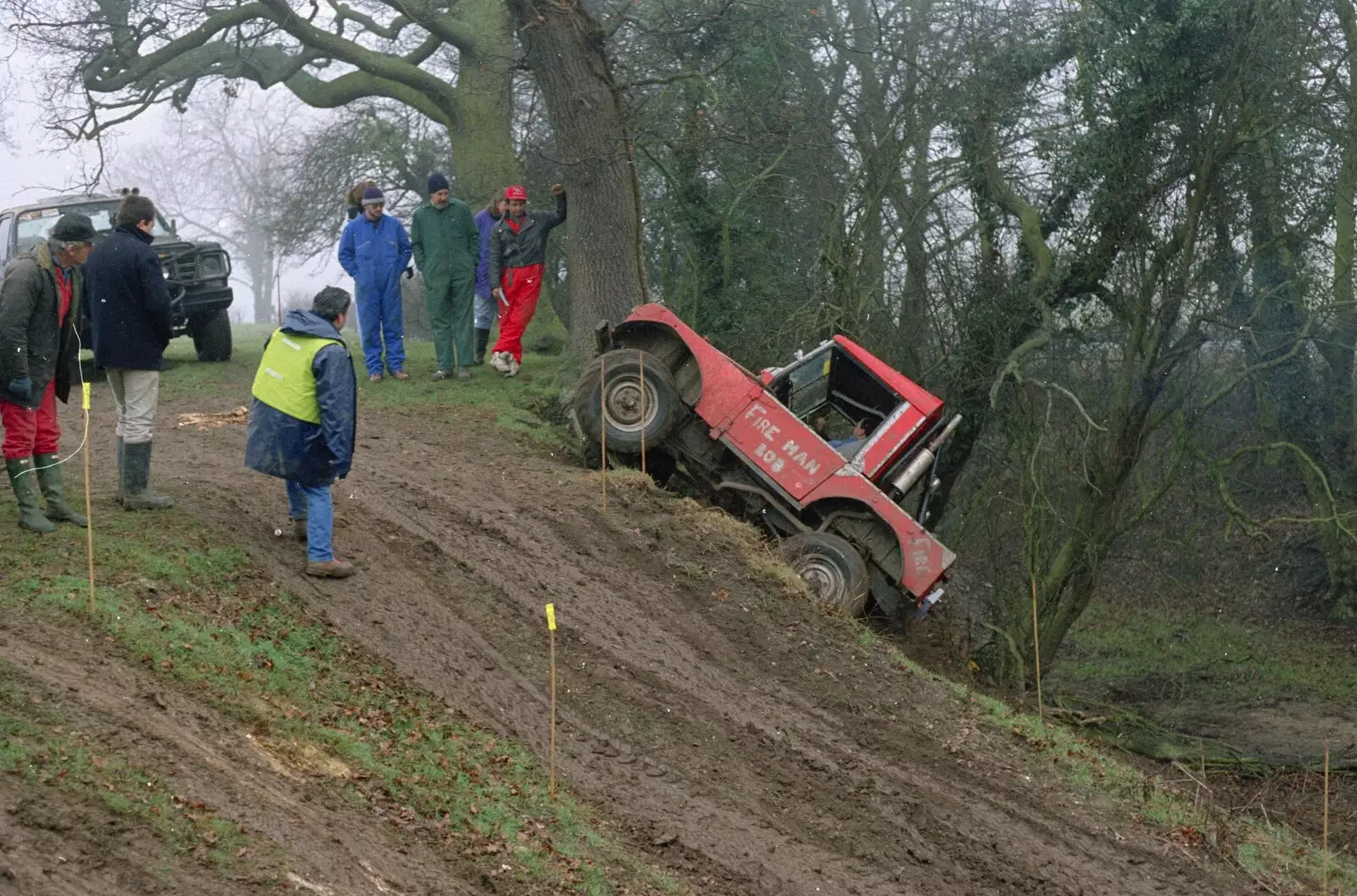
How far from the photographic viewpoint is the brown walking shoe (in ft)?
30.9

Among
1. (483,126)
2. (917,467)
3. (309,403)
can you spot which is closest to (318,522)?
(309,403)

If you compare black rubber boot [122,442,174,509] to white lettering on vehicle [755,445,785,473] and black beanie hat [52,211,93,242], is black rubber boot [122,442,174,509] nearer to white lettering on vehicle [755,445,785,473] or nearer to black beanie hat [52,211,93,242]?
black beanie hat [52,211,93,242]

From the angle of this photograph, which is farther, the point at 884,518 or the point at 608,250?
the point at 608,250

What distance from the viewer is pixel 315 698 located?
8.05 metres

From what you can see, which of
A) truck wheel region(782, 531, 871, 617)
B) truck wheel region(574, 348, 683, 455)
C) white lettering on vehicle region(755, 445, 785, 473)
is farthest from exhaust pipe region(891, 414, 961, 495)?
truck wheel region(574, 348, 683, 455)

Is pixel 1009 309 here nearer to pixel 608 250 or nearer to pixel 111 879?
pixel 608 250

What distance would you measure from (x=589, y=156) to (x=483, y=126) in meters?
6.19

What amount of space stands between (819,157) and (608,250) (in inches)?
321

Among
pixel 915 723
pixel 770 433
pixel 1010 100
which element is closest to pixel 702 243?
pixel 1010 100

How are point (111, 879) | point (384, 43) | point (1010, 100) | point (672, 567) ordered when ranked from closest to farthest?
point (111, 879)
point (672, 567)
point (1010, 100)
point (384, 43)

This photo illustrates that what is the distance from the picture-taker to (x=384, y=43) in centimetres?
3406

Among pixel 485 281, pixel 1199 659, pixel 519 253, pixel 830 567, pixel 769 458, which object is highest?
pixel 519 253

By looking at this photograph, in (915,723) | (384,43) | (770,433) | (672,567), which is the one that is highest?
(384,43)

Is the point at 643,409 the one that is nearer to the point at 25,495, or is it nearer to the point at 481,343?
the point at 481,343
